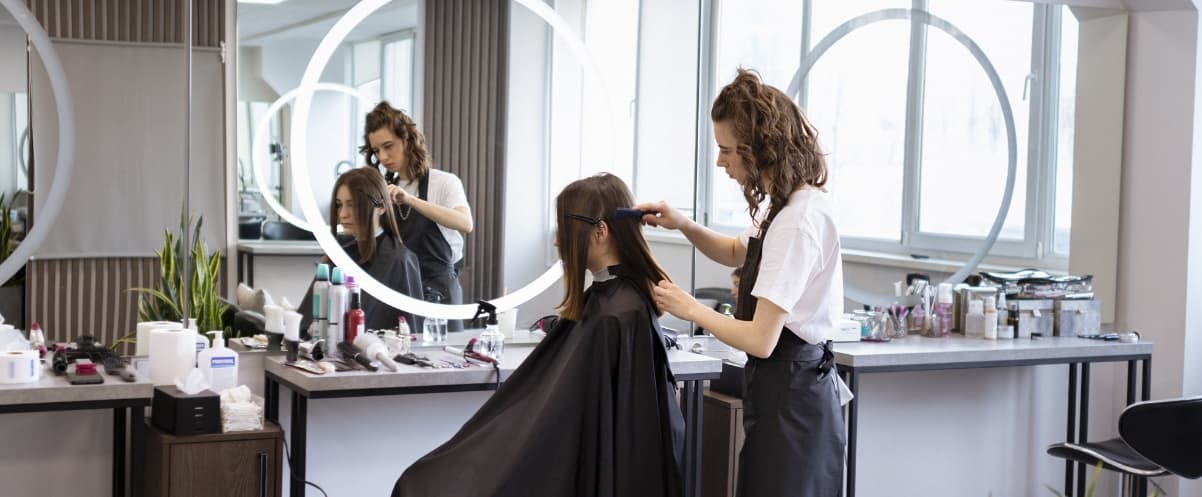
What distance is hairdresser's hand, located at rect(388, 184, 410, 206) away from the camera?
10.8ft

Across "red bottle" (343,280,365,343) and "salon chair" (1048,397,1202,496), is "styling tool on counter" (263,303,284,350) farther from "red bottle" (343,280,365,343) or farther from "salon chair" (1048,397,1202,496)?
"salon chair" (1048,397,1202,496)

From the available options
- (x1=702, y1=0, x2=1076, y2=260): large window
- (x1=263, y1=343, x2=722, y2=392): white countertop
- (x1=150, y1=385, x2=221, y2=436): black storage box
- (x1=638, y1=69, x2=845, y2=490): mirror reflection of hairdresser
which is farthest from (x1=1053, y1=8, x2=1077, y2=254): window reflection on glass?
(x1=150, y1=385, x2=221, y2=436): black storage box

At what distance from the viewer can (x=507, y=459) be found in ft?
8.16

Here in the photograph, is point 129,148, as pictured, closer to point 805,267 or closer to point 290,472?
point 290,472

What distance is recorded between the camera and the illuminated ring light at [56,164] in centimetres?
294

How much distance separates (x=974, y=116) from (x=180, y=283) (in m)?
2.94

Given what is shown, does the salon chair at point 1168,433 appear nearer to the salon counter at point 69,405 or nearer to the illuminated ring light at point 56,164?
the salon counter at point 69,405

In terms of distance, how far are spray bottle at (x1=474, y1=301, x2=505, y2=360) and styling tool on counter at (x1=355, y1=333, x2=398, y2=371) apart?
0.96 feet

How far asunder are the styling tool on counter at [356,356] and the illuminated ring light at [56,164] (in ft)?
2.60

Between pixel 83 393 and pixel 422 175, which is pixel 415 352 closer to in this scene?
pixel 422 175

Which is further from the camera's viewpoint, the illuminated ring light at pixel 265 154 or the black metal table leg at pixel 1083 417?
the black metal table leg at pixel 1083 417

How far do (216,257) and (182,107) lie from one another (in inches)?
15.7

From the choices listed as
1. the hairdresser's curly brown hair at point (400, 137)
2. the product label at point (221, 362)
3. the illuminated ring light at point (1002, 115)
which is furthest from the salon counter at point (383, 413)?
the illuminated ring light at point (1002, 115)

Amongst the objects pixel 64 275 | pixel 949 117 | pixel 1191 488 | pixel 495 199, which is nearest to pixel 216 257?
pixel 64 275
